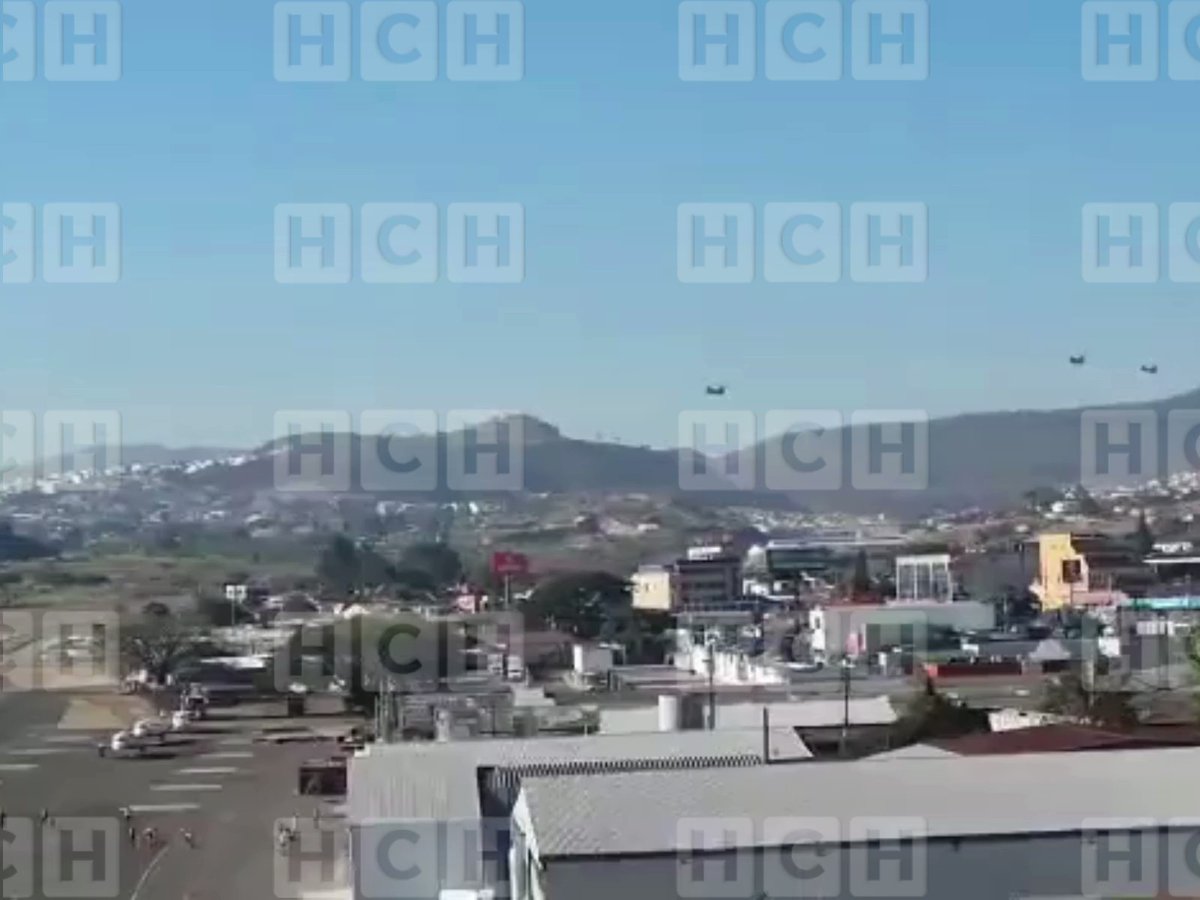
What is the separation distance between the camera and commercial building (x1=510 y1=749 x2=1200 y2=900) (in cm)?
516

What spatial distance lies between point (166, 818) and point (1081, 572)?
24.2m

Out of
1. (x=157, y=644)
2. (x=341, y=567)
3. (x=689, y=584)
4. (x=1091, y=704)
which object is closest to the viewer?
(x=1091, y=704)

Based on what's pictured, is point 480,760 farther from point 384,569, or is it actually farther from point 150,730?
point 384,569

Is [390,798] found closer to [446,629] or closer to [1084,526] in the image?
[446,629]

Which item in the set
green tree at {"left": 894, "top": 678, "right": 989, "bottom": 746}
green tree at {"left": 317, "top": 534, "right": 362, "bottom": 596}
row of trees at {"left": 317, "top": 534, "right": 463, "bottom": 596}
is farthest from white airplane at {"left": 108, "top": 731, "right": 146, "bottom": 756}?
green tree at {"left": 317, "top": 534, "right": 362, "bottom": 596}

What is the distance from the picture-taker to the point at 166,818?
11.0 m

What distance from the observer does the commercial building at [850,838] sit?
5.16m

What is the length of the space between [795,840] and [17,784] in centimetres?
910

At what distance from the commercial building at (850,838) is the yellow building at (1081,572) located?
25.3m

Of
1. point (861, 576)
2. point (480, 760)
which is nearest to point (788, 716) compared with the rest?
point (480, 760)

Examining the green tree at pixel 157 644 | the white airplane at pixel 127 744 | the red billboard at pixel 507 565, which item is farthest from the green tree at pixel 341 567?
the white airplane at pixel 127 744

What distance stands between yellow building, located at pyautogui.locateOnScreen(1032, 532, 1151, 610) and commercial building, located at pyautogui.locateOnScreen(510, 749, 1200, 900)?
25305 millimetres

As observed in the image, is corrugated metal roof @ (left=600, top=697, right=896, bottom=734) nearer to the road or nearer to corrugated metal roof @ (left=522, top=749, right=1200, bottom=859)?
the road

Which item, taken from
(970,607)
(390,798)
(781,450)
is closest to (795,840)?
(390,798)
